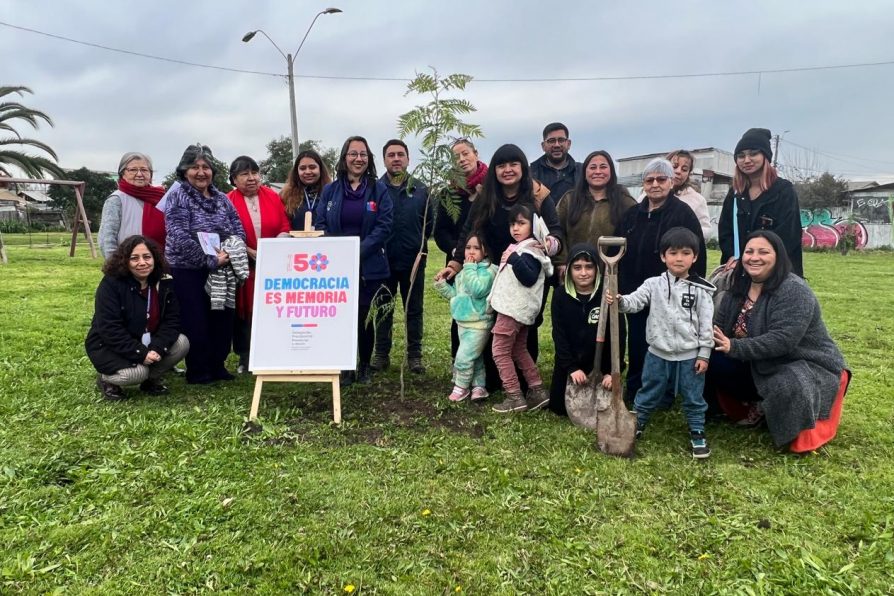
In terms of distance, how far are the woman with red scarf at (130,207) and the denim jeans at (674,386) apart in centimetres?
426

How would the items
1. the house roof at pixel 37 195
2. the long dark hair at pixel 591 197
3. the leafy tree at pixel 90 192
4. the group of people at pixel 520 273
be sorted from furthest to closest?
the house roof at pixel 37 195 → the leafy tree at pixel 90 192 → the long dark hair at pixel 591 197 → the group of people at pixel 520 273

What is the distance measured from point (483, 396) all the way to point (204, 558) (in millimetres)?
2708

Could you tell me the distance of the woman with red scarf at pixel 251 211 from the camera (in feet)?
17.7

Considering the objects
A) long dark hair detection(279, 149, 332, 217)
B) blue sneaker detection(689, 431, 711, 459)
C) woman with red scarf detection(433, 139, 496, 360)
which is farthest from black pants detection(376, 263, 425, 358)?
blue sneaker detection(689, 431, 711, 459)

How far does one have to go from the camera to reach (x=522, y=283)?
4.56 m

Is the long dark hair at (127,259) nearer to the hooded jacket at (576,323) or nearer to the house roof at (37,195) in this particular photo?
the hooded jacket at (576,323)

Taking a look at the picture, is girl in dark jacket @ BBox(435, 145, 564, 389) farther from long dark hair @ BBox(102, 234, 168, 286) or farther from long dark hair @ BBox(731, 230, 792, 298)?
long dark hair @ BBox(102, 234, 168, 286)

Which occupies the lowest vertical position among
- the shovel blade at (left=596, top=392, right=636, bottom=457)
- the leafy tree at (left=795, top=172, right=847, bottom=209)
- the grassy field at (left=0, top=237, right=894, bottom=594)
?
the grassy field at (left=0, top=237, right=894, bottom=594)

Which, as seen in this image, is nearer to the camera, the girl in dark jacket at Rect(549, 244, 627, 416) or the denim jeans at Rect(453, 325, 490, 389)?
the girl in dark jacket at Rect(549, 244, 627, 416)

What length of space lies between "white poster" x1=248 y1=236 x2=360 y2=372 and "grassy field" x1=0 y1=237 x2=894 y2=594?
53 cm

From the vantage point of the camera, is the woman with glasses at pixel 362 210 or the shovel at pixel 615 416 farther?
the woman with glasses at pixel 362 210

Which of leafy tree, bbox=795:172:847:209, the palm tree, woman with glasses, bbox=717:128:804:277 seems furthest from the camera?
leafy tree, bbox=795:172:847:209

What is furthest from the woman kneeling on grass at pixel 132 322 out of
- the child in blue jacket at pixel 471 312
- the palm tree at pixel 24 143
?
the palm tree at pixel 24 143

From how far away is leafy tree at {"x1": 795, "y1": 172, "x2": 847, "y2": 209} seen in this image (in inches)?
1220
